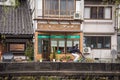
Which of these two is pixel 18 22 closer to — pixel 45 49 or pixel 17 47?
pixel 17 47

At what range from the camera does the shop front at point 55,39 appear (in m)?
36.0

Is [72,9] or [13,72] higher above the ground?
[72,9]

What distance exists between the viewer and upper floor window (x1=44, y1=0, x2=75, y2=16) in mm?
36250

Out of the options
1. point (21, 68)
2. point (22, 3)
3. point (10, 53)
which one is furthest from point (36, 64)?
point (22, 3)

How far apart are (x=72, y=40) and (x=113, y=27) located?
4.20 m

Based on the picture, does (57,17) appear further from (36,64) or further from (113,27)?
(36,64)

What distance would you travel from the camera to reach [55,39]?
36812mm

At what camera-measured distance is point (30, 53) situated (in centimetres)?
3484

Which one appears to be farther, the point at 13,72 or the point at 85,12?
the point at 85,12

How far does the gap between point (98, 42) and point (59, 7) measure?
5281mm

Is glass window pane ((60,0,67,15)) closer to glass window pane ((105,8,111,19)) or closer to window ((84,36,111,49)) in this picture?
window ((84,36,111,49))

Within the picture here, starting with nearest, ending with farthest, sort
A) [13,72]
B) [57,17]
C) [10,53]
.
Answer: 1. [13,72]
2. [10,53]
3. [57,17]

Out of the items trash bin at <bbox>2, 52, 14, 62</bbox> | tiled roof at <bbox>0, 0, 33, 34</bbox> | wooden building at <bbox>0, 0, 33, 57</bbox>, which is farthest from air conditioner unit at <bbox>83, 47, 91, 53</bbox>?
trash bin at <bbox>2, 52, 14, 62</bbox>

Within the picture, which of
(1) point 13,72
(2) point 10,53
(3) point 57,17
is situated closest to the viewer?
(1) point 13,72
